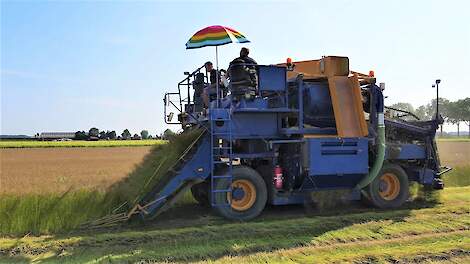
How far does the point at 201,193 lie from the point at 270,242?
294cm

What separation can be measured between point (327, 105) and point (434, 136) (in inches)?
106

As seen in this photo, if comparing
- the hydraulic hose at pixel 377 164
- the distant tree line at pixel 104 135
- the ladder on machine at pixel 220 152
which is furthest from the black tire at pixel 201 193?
the distant tree line at pixel 104 135

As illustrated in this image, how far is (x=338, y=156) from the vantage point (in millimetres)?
8828

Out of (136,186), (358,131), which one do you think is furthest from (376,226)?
(136,186)

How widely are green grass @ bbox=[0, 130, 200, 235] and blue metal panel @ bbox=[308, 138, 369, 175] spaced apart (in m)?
2.14

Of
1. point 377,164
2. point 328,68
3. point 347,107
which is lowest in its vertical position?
point 377,164

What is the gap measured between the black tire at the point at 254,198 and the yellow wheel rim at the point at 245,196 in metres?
0.02

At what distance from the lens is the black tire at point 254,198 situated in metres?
8.34

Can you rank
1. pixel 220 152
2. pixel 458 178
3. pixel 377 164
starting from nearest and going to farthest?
pixel 220 152 < pixel 377 164 < pixel 458 178

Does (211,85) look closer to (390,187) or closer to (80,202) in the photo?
(80,202)

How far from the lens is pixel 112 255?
6.15 m

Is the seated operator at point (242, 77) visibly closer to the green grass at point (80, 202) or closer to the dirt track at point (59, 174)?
the green grass at point (80, 202)

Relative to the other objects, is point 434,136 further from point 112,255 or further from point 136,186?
point 112,255

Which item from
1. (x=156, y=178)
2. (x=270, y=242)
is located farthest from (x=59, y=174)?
(x=270, y=242)
